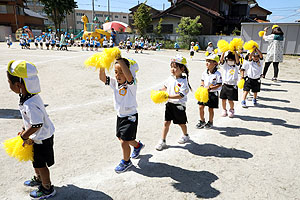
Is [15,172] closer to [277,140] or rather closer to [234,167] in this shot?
[234,167]

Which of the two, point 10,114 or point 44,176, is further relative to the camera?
point 10,114

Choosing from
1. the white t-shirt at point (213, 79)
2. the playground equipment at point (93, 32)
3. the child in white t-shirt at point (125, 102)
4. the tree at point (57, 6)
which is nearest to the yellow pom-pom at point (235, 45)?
the white t-shirt at point (213, 79)

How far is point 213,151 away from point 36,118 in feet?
9.82

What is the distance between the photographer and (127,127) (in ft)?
10.5

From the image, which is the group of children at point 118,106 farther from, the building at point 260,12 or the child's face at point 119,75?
the building at point 260,12

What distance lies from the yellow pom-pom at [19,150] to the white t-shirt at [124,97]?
49.4 inches

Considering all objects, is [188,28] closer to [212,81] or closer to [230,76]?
[230,76]

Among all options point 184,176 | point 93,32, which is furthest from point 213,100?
point 93,32

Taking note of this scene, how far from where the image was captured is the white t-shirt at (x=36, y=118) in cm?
248

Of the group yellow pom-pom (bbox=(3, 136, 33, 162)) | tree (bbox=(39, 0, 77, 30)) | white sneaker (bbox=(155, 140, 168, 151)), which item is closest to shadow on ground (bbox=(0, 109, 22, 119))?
yellow pom-pom (bbox=(3, 136, 33, 162))

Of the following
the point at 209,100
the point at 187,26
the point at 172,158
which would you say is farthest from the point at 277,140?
the point at 187,26

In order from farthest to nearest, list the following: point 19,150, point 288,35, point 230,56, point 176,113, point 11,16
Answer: point 11,16
point 288,35
point 230,56
point 176,113
point 19,150

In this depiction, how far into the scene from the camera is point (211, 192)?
293cm

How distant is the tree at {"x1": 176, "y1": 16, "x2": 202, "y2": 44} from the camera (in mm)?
29156
